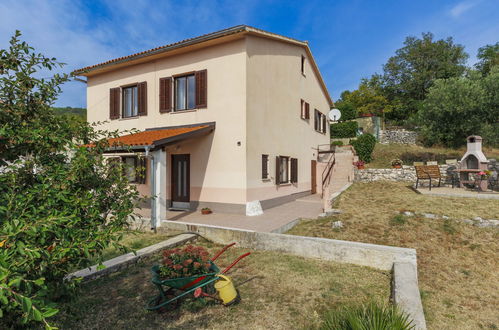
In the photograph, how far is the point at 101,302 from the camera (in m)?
4.34

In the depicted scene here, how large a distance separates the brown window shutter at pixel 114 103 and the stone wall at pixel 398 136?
87.6ft

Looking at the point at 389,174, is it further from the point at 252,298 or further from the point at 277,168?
the point at 252,298

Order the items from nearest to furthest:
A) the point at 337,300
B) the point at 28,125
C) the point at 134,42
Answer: the point at 28,125, the point at 337,300, the point at 134,42

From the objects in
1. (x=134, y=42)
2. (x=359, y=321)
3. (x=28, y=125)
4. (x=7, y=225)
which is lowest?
(x=359, y=321)

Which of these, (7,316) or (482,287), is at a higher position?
(7,316)

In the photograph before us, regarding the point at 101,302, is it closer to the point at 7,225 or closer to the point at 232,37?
the point at 7,225

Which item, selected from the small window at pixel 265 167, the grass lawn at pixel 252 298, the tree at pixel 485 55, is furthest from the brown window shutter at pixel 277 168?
the tree at pixel 485 55

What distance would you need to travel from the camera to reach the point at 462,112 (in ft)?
68.6

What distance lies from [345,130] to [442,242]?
74.9 ft

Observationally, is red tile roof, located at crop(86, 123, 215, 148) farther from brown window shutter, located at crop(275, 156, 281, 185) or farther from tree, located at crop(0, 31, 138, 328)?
tree, located at crop(0, 31, 138, 328)

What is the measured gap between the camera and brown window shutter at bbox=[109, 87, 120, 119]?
13590 mm

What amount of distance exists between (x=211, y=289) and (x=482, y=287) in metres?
5.48

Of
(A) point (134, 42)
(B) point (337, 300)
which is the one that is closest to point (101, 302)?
(B) point (337, 300)

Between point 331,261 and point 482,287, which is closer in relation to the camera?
point 482,287
